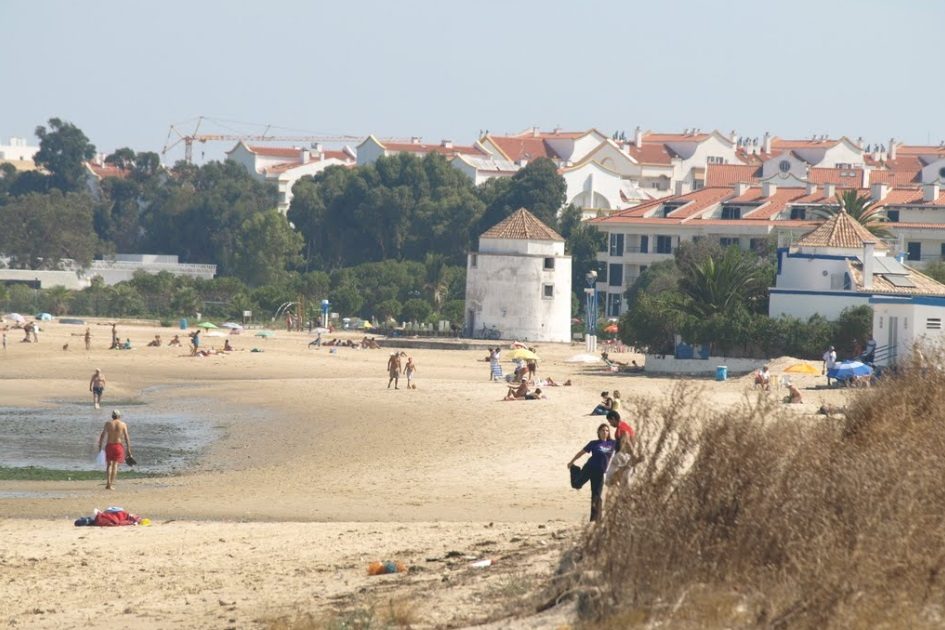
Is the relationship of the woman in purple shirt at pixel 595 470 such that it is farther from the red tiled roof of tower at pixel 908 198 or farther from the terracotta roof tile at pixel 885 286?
the red tiled roof of tower at pixel 908 198

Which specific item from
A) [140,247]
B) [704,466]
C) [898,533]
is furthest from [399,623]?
[140,247]

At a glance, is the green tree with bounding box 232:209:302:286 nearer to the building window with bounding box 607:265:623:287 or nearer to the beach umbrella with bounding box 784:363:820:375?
the building window with bounding box 607:265:623:287

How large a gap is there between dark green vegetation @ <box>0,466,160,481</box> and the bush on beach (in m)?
13.5

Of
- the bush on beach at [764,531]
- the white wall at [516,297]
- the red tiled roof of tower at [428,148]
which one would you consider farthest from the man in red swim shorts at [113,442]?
the red tiled roof of tower at [428,148]

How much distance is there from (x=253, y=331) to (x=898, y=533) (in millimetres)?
60592

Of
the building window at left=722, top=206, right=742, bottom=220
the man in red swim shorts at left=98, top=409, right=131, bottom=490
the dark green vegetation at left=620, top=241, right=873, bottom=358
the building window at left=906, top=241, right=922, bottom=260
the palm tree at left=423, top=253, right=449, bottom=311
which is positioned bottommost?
the man in red swim shorts at left=98, top=409, right=131, bottom=490

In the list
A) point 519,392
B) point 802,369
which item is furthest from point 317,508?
point 802,369

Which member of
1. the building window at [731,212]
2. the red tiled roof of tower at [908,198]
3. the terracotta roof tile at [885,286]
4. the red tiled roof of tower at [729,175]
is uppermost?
the red tiled roof of tower at [729,175]

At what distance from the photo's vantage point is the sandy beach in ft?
44.3

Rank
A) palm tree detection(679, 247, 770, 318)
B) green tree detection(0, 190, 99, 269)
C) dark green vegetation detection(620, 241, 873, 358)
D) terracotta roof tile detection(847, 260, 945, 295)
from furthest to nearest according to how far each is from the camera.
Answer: green tree detection(0, 190, 99, 269) < palm tree detection(679, 247, 770, 318) < terracotta roof tile detection(847, 260, 945, 295) < dark green vegetation detection(620, 241, 873, 358)

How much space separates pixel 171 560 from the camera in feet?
51.9

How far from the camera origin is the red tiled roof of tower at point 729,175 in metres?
93.5

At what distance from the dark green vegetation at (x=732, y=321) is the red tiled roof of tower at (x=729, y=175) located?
4368 cm

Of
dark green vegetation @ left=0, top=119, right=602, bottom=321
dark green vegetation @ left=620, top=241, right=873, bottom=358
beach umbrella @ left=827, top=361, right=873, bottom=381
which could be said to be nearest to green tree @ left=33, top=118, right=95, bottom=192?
dark green vegetation @ left=0, top=119, right=602, bottom=321
